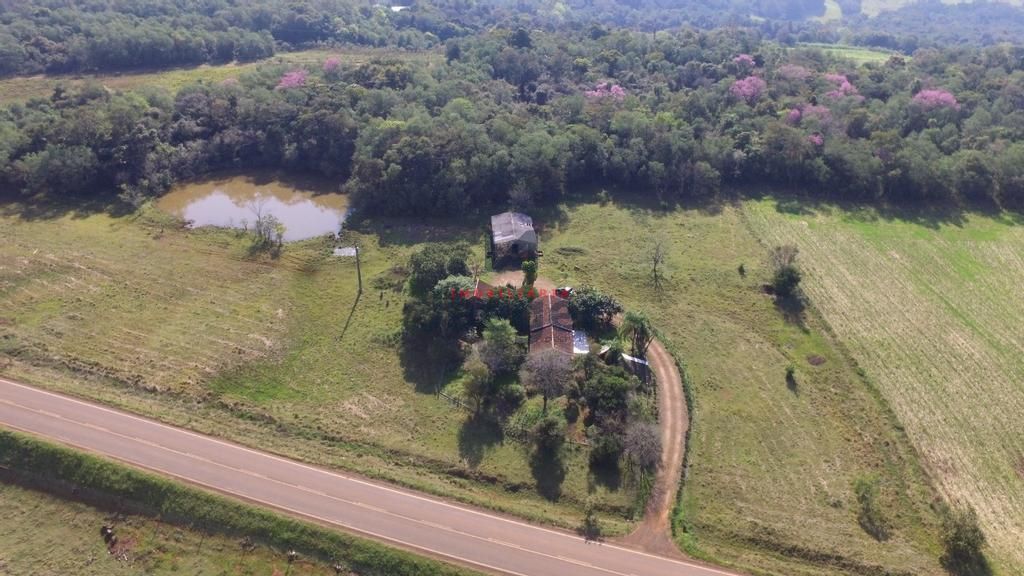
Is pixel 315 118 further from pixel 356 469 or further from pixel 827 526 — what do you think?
pixel 827 526

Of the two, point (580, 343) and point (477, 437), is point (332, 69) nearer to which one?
point (580, 343)

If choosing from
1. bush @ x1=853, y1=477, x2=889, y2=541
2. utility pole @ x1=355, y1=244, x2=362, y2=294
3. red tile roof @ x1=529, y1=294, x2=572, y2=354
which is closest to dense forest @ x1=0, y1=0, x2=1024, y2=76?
utility pole @ x1=355, y1=244, x2=362, y2=294

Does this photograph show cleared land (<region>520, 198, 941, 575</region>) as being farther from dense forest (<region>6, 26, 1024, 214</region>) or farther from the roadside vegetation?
the roadside vegetation

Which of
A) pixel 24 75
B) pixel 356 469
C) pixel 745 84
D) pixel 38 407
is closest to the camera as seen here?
pixel 356 469

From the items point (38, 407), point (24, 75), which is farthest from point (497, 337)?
point (24, 75)

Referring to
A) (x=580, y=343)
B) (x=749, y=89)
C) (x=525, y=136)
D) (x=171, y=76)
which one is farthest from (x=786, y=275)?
(x=171, y=76)
